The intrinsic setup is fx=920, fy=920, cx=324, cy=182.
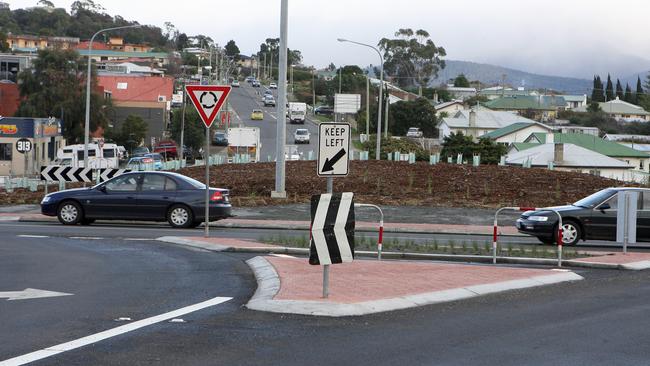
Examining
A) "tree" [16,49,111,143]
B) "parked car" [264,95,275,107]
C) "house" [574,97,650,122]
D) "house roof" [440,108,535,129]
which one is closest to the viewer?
"tree" [16,49,111,143]

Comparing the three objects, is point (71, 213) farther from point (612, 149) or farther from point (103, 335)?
point (612, 149)

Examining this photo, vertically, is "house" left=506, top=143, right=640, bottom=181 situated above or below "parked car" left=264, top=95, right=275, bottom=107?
below

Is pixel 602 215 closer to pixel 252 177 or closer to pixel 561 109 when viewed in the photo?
pixel 252 177

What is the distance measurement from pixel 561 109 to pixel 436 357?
158186mm

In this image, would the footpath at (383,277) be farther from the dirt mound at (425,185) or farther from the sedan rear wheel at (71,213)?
the dirt mound at (425,185)

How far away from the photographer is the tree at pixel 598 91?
185625 mm

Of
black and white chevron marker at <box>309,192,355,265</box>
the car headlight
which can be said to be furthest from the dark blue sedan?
black and white chevron marker at <box>309,192,355,265</box>

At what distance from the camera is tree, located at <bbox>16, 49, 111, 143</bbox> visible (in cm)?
8144

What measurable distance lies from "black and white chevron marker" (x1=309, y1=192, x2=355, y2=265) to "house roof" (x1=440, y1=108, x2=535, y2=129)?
95.8 m

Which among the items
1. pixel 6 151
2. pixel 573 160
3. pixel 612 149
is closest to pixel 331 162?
pixel 573 160

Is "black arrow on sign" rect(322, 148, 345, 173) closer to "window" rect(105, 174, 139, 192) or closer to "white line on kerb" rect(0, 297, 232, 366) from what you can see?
"white line on kerb" rect(0, 297, 232, 366)

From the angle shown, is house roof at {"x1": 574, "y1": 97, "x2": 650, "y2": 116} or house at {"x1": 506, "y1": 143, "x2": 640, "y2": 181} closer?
house at {"x1": 506, "y1": 143, "x2": 640, "y2": 181}

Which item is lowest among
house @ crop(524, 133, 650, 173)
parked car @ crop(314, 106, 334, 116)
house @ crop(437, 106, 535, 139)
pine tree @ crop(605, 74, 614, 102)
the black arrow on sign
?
the black arrow on sign

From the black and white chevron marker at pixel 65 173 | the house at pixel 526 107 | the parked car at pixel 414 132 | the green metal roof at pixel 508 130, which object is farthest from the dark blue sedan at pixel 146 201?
the house at pixel 526 107
